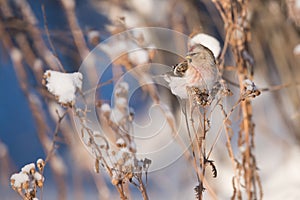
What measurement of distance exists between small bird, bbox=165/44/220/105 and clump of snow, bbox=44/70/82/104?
0.13m

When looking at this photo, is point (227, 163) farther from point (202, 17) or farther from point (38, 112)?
point (38, 112)

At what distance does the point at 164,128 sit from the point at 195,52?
181 mm

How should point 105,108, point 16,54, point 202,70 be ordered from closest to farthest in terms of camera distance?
point 202,70
point 105,108
point 16,54

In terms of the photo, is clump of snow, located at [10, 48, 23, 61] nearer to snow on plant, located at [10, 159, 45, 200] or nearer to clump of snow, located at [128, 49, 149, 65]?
clump of snow, located at [128, 49, 149, 65]

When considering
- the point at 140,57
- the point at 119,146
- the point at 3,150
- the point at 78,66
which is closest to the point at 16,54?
the point at 78,66

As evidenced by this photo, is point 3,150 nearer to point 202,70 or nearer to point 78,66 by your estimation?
point 78,66

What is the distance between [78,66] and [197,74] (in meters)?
0.83

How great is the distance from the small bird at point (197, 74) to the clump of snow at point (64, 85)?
0.13m

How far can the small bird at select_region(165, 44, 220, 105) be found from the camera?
16.0 inches

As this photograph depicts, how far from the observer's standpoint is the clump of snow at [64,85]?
1.54ft

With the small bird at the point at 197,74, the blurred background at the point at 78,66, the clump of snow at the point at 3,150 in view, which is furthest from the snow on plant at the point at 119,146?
the clump of snow at the point at 3,150

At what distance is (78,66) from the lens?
46.9 inches

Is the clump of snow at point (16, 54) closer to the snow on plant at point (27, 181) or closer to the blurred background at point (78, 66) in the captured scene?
the blurred background at point (78, 66)

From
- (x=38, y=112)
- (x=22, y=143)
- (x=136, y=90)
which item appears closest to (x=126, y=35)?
(x=136, y=90)
